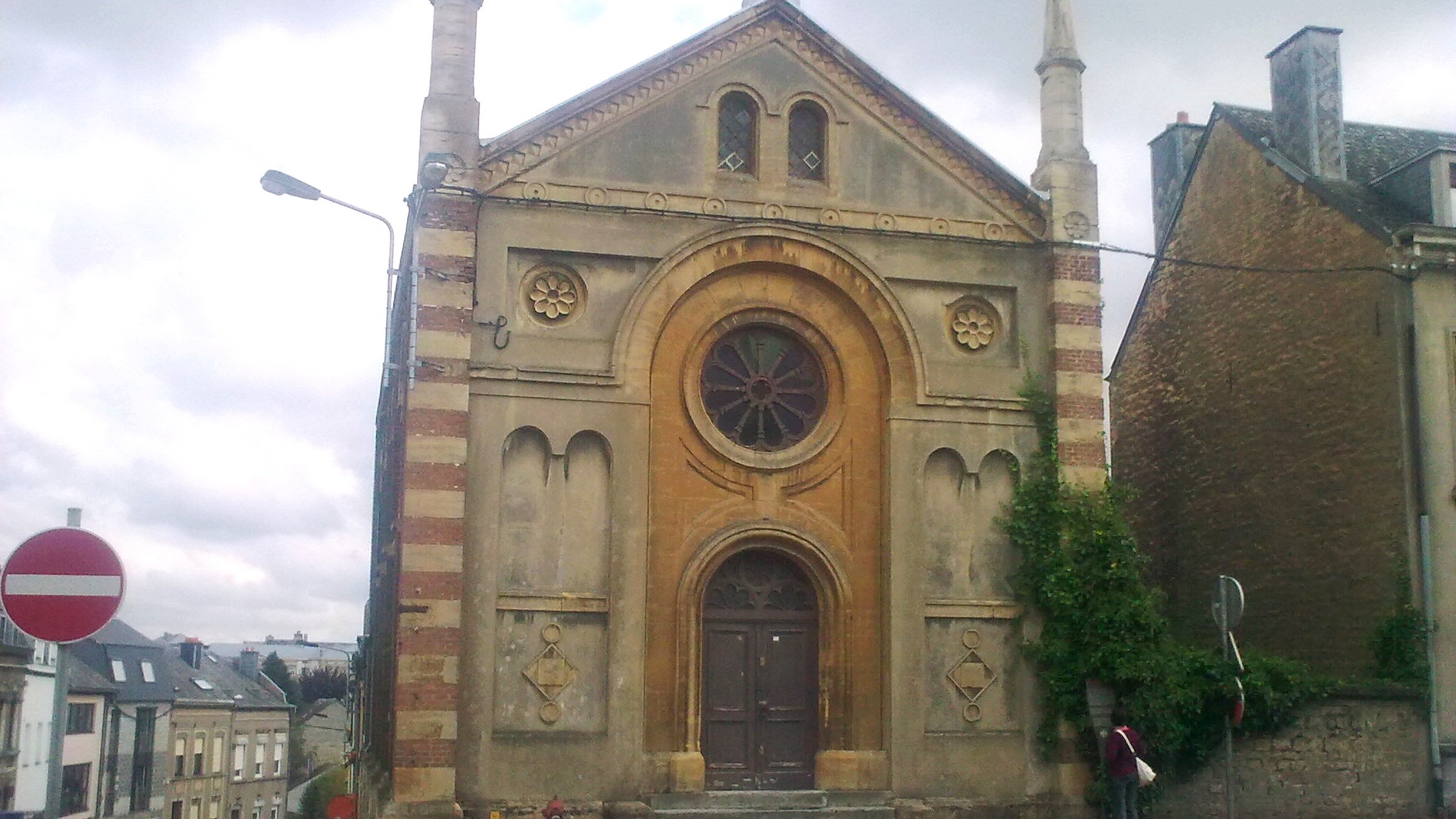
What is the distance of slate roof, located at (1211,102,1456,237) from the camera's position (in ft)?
76.3

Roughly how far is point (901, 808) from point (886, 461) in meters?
4.58

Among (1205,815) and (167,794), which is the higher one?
(1205,815)

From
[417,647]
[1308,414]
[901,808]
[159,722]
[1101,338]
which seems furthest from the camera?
[159,722]

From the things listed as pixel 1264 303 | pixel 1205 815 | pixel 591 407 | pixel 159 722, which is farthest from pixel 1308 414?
pixel 159 722

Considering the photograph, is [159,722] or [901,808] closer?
[901,808]

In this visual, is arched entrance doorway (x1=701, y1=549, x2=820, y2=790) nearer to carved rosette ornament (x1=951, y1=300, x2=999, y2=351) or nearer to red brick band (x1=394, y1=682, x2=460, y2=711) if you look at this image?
red brick band (x1=394, y1=682, x2=460, y2=711)

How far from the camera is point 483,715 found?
60.3ft

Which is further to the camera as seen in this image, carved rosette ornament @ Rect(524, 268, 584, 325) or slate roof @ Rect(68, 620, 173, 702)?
slate roof @ Rect(68, 620, 173, 702)

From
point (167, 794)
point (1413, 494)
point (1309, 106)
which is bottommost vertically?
point (167, 794)

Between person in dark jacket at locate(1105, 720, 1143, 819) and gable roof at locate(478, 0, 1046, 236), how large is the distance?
7294mm

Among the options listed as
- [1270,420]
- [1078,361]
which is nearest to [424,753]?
[1078,361]

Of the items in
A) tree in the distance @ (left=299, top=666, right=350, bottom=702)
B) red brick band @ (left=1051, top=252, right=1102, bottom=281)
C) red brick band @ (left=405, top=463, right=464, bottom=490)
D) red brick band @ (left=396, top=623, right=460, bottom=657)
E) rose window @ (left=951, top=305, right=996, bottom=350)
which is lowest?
tree in the distance @ (left=299, top=666, right=350, bottom=702)

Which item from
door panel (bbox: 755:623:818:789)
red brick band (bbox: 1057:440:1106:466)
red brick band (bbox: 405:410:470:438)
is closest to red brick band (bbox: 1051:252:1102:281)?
red brick band (bbox: 1057:440:1106:466)

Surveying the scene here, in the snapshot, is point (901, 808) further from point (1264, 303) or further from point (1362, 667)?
point (1264, 303)
